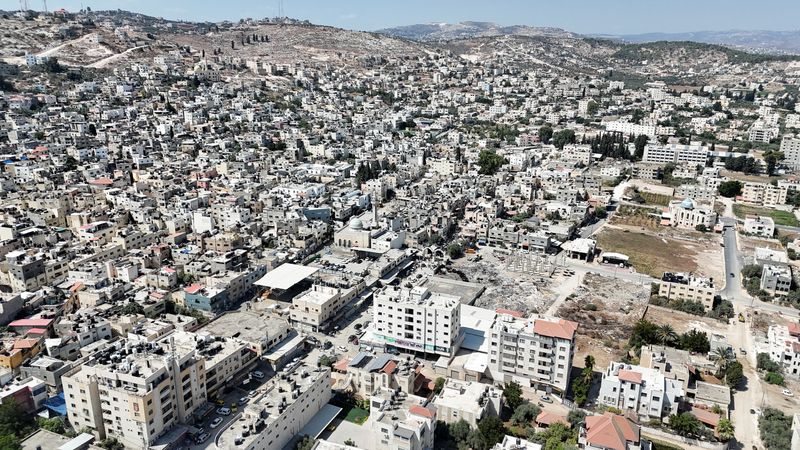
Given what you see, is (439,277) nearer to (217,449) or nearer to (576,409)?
(576,409)

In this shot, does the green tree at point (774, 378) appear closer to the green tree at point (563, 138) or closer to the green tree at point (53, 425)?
the green tree at point (53, 425)

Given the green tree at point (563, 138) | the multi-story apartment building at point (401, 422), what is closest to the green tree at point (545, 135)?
the green tree at point (563, 138)

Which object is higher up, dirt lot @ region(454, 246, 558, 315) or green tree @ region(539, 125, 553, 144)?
green tree @ region(539, 125, 553, 144)

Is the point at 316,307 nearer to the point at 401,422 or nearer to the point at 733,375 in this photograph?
the point at 401,422

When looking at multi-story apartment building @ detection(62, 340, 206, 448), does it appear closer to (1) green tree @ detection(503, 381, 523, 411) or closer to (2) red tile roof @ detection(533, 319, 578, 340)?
(1) green tree @ detection(503, 381, 523, 411)

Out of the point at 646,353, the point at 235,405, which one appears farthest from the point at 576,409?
the point at 235,405

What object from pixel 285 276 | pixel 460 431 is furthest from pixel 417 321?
pixel 285 276

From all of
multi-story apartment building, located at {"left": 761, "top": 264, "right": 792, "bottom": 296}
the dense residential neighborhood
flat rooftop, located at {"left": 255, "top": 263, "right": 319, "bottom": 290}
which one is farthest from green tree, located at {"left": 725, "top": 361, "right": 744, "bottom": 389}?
flat rooftop, located at {"left": 255, "top": 263, "right": 319, "bottom": 290}
